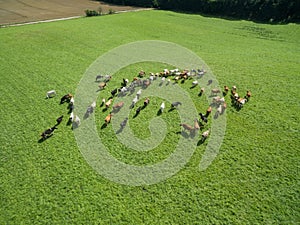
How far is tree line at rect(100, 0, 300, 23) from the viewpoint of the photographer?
82.6ft

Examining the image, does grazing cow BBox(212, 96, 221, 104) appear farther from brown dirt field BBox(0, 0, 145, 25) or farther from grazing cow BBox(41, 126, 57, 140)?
brown dirt field BBox(0, 0, 145, 25)

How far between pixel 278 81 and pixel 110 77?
8340 mm

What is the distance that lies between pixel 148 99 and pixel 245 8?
25.3 metres

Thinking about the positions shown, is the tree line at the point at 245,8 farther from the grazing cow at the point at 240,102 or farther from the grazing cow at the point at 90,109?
the grazing cow at the point at 90,109

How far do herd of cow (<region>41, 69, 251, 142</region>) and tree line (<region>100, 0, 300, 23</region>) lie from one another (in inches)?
794

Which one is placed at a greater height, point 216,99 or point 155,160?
point 216,99

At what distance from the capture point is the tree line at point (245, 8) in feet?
82.6

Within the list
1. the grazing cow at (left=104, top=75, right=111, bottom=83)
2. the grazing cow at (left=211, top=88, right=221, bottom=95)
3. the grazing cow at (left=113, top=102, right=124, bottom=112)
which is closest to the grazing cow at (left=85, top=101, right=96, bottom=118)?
the grazing cow at (left=113, top=102, right=124, bottom=112)

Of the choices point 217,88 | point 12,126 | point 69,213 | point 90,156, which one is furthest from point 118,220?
point 217,88

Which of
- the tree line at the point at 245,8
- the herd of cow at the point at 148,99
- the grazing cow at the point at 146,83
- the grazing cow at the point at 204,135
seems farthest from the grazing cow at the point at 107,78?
the tree line at the point at 245,8

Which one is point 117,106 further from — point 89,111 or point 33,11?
point 33,11

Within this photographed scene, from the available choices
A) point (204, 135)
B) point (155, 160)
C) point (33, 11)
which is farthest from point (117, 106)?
point (33, 11)

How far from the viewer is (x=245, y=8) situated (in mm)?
28250

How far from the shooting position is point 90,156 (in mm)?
7258
